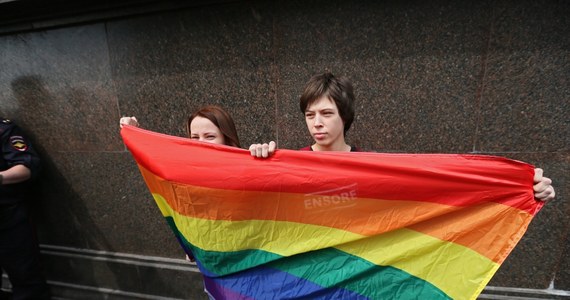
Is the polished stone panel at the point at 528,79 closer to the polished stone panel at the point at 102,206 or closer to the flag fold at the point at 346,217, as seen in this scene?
the flag fold at the point at 346,217

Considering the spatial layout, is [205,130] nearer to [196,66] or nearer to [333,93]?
[333,93]

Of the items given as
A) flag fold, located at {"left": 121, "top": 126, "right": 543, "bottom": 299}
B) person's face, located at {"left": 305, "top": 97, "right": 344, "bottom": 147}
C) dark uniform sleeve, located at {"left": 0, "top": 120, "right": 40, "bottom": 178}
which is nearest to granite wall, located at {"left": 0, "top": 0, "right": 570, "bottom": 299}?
dark uniform sleeve, located at {"left": 0, "top": 120, "right": 40, "bottom": 178}

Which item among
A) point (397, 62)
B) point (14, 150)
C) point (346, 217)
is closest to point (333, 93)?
point (346, 217)

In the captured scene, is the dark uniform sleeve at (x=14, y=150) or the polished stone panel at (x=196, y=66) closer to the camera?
the polished stone panel at (x=196, y=66)

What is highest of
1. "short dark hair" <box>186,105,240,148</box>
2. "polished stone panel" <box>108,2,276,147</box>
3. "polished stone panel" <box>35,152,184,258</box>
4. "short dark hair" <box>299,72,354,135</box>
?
"polished stone panel" <box>108,2,276,147</box>

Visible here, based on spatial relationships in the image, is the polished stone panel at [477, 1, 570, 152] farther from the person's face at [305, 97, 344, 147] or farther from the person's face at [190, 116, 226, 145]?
the person's face at [190, 116, 226, 145]

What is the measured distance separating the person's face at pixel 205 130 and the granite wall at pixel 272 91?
0.93 metres

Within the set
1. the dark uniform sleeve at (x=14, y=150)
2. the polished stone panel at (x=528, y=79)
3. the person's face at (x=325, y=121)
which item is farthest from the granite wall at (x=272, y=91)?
the person's face at (x=325, y=121)

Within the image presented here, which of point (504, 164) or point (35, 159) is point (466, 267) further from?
point (35, 159)

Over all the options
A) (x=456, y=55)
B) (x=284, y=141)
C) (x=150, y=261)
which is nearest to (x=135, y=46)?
(x=284, y=141)

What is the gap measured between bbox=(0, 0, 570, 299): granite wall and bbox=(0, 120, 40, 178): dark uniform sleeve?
301 mm

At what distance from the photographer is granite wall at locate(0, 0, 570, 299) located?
6.97 ft

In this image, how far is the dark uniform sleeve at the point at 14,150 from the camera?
9.01 feet

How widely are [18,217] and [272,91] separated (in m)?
3.13
